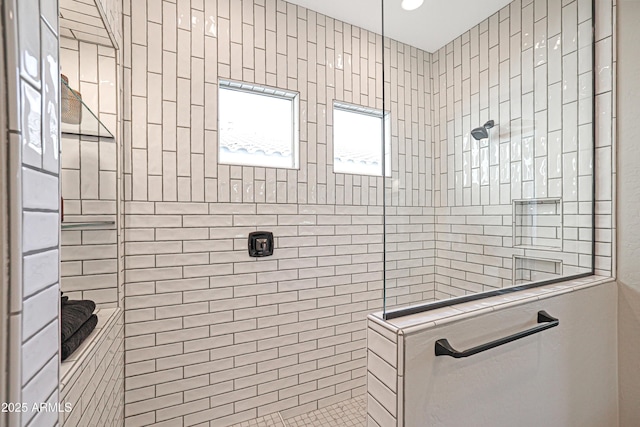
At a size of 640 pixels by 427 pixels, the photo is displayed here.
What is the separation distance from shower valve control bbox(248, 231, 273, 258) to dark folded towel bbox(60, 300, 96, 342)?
31.5 inches

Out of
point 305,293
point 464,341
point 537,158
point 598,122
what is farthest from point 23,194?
point 537,158

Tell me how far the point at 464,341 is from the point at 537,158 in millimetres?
1382

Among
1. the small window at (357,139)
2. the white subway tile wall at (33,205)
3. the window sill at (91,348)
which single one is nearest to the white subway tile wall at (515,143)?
the small window at (357,139)

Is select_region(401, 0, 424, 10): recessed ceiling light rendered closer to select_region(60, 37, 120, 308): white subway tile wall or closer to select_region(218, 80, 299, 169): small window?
select_region(218, 80, 299, 169): small window

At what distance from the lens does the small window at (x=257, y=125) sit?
1739 millimetres

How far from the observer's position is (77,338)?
0.99 metres

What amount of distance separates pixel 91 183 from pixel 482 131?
240 cm

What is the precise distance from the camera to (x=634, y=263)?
118cm

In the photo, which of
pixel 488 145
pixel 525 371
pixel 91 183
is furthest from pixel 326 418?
pixel 488 145

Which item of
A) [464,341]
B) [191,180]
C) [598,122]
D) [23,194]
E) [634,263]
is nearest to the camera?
[23,194]

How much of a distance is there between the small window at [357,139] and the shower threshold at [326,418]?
1.68m

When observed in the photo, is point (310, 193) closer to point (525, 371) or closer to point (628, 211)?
point (525, 371)

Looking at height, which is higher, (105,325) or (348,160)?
(348,160)

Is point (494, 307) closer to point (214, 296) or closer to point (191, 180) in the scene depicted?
point (214, 296)
